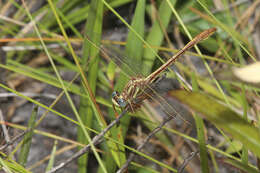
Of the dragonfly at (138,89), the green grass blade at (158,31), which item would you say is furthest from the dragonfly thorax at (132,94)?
the green grass blade at (158,31)

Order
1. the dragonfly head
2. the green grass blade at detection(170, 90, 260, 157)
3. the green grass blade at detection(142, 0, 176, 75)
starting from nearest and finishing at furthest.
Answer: the green grass blade at detection(170, 90, 260, 157)
the dragonfly head
the green grass blade at detection(142, 0, 176, 75)

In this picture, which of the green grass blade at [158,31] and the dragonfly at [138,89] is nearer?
the dragonfly at [138,89]

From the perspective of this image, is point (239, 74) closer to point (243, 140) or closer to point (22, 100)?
point (243, 140)

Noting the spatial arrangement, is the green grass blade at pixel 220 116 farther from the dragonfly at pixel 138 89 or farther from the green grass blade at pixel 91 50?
the green grass blade at pixel 91 50

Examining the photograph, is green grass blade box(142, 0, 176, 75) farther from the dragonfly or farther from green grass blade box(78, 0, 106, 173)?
green grass blade box(78, 0, 106, 173)

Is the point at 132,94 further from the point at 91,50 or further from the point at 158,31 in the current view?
the point at 158,31

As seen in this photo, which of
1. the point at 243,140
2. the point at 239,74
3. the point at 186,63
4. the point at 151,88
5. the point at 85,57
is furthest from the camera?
the point at 186,63

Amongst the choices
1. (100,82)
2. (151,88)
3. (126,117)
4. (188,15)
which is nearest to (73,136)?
(100,82)

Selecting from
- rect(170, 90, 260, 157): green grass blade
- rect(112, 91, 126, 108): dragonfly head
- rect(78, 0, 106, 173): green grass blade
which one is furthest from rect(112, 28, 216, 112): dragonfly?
rect(170, 90, 260, 157): green grass blade
